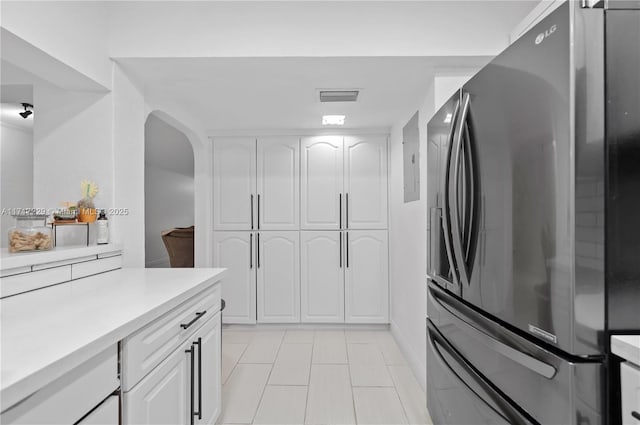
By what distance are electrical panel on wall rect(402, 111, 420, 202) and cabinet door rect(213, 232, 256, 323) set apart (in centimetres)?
185

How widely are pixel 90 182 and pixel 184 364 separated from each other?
4.04 feet

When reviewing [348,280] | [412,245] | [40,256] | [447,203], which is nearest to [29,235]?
[40,256]

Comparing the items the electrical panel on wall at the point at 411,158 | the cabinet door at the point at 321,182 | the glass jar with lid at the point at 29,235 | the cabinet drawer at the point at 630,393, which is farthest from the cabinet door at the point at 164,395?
the cabinet door at the point at 321,182

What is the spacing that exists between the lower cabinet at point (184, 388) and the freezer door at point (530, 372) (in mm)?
1174

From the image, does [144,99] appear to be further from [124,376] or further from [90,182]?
[124,376]

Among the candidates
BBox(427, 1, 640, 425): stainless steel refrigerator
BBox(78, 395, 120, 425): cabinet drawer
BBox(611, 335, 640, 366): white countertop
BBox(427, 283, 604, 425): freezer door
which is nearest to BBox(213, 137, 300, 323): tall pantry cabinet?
BBox(427, 283, 604, 425): freezer door

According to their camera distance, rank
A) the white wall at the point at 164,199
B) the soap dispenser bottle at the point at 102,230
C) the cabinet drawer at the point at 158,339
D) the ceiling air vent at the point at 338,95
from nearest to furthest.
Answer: the cabinet drawer at the point at 158,339 < the soap dispenser bottle at the point at 102,230 < the ceiling air vent at the point at 338,95 < the white wall at the point at 164,199

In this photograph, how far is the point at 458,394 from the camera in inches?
57.9

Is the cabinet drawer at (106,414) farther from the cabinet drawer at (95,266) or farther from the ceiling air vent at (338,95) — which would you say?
the ceiling air vent at (338,95)

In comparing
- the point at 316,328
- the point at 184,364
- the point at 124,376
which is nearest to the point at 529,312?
the point at 124,376

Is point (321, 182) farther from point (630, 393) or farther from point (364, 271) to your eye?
point (630, 393)

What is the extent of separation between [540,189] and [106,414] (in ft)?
4.50

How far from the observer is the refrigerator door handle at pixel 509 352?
3.08 ft

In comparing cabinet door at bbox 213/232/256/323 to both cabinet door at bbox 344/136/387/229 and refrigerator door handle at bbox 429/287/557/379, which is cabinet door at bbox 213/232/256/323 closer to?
cabinet door at bbox 344/136/387/229
